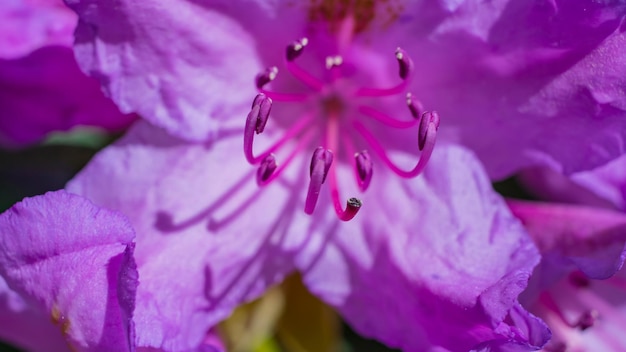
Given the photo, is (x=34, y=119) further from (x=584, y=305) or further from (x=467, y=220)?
(x=584, y=305)

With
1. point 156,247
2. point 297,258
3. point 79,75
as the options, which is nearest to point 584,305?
point 297,258

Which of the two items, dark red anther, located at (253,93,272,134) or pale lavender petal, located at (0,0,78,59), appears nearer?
dark red anther, located at (253,93,272,134)

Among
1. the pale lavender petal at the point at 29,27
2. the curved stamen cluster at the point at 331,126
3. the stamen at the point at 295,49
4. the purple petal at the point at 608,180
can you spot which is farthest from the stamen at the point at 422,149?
the pale lavender petal at the point at 29,27

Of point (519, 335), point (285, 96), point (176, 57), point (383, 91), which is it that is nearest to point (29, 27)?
point (176, 57)

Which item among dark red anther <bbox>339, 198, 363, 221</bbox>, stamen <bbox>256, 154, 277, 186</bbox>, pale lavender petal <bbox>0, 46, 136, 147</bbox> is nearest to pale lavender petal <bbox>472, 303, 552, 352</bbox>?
dark red anther <bbox>339, 198, 363, 221</bbox>

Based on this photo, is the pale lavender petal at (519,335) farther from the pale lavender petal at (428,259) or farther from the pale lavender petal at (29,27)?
the pale lavender petal at (29,27)

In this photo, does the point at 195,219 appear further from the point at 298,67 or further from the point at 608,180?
the point at 608,180

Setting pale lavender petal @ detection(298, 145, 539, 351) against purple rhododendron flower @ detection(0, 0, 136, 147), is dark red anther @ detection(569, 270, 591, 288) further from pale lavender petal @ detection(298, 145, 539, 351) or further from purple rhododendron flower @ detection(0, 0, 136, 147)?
purple rhododendron flower @ detection(0, 0, 136, 147)
